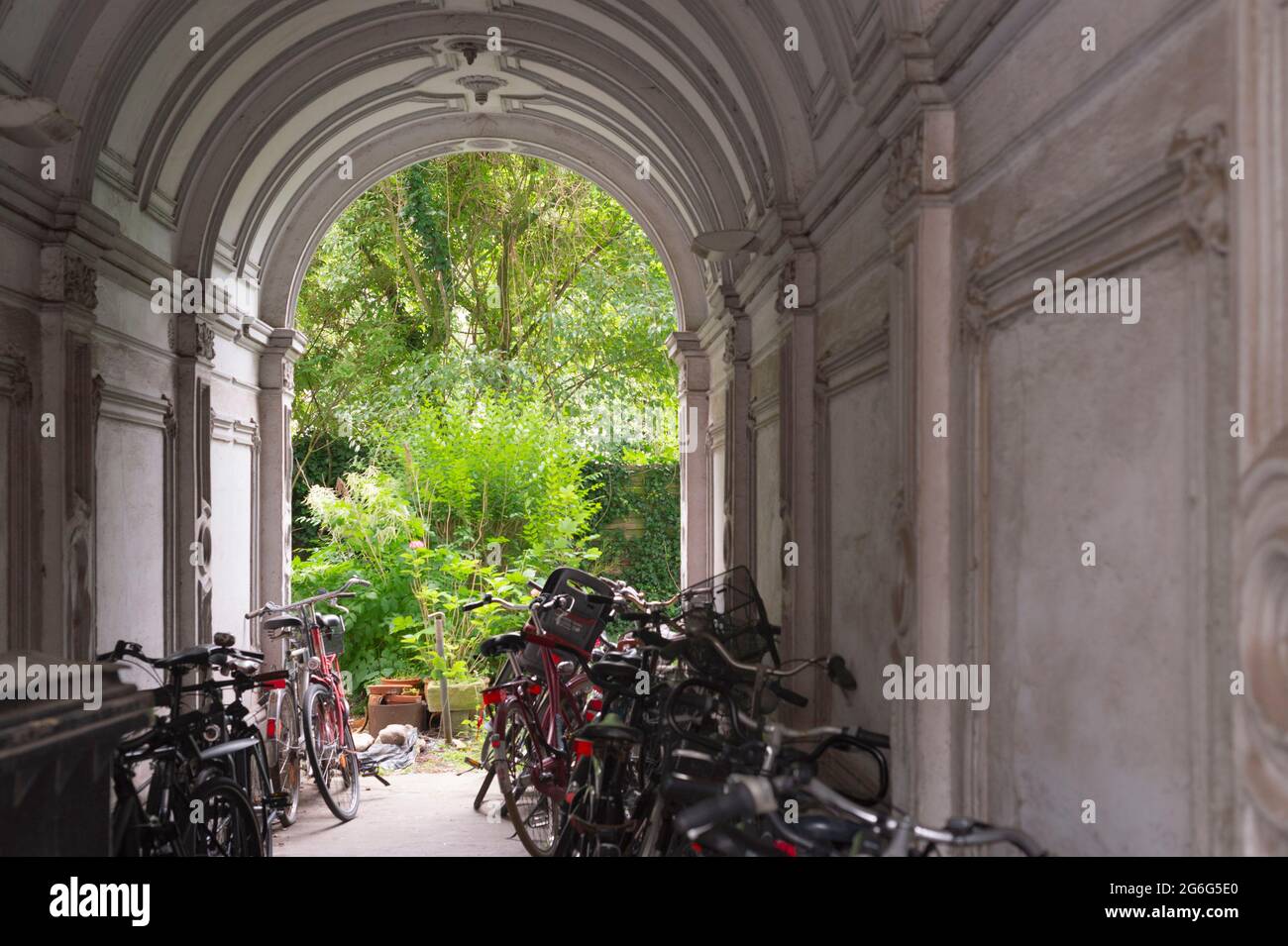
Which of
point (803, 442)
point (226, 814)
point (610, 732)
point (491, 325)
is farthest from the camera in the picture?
point (491, 325)

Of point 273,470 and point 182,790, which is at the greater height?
point 273,470

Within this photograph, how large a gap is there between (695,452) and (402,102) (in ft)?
13.1

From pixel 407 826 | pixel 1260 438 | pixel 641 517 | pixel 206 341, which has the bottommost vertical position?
pixel 407 826

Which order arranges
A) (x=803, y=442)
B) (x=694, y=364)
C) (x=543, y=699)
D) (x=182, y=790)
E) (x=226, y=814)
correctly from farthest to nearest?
(x=694, y=364) < (x=543, y=699) < (x=803, y=442) < (x=226, y=814) < (x=182, y=790)

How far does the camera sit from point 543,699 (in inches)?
285

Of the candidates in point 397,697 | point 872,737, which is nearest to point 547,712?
point 872,737

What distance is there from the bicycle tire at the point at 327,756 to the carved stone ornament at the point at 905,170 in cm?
528

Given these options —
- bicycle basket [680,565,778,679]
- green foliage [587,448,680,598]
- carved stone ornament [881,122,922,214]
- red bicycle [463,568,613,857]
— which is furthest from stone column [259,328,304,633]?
carved stone ornament [881,122,922,214]

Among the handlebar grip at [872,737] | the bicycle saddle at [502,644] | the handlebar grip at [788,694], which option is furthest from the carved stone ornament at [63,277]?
the handlebar grip at [872,737]

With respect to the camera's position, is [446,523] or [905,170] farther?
[446,523]

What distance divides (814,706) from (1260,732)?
4224mm

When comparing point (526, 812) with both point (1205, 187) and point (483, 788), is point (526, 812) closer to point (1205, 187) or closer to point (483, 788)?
point (483, 788)

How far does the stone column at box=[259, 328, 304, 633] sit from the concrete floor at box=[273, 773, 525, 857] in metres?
1.98
